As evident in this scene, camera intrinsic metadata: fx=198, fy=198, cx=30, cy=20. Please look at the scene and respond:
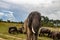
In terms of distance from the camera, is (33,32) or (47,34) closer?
(33,32)

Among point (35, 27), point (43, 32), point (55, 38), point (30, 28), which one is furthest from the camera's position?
point (43, 32)

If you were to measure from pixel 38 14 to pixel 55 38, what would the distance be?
16281 mm

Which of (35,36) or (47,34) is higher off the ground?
(35,36)

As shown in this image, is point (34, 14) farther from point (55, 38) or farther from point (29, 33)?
point (55, 38)

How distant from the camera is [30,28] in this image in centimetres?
1013

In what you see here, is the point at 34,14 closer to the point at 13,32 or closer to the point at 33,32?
the point at 33,32

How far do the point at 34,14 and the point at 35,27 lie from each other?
969 millimetres

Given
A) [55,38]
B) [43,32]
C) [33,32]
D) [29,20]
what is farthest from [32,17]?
[43,32]

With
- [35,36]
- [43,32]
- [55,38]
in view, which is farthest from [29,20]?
[43,32]

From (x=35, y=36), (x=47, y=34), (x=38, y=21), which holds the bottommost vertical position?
(x=47, y=34)

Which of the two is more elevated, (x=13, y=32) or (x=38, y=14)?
(x=38, y=14)

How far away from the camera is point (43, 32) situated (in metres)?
33.2

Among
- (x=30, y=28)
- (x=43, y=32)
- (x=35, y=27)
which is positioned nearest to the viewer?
(x=35, y=27)

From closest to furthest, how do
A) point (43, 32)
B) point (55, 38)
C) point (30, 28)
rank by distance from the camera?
point (30, 28) → point (55, 38) → point (43, 32)
